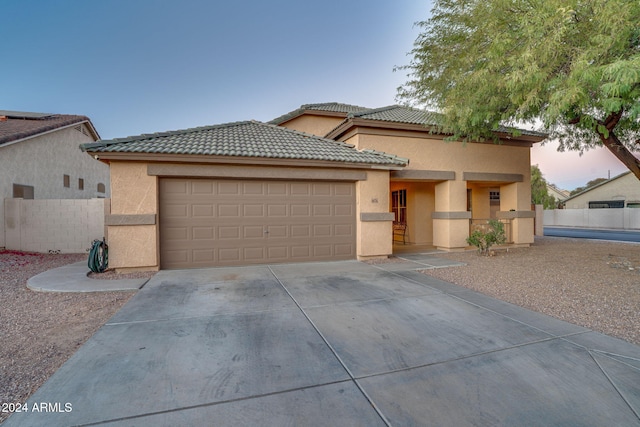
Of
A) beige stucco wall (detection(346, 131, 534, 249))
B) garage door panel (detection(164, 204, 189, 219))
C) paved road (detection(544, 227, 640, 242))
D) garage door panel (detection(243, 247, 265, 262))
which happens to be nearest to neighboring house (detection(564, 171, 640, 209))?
paved road (detection(544, 227, 640, 242))

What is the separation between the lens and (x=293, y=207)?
9.58 m

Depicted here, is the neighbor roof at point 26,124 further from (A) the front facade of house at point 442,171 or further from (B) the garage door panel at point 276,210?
(A) the front facade of house at point 442,171

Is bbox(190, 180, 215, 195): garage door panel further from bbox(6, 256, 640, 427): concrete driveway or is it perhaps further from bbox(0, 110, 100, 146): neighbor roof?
bbox(0, 110, 100, 146): neighbor roof

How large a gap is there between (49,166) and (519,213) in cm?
2305

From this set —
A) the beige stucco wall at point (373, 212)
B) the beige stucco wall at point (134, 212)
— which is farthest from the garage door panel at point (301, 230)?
the beige stucco wall at point (134, 212)

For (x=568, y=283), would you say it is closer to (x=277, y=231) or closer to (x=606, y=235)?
(x=277, y=231)

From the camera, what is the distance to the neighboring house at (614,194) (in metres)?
30.0

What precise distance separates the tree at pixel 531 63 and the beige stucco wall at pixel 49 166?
17096mm

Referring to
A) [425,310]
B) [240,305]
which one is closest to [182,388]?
[240,305]

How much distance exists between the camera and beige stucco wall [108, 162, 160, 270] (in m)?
7.98

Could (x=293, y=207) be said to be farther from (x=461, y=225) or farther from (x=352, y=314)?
(x=461, y=225)

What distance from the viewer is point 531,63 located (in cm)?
691

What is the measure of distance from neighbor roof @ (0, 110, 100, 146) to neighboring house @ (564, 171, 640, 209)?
48.0m

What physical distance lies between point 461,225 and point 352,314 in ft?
30.3
